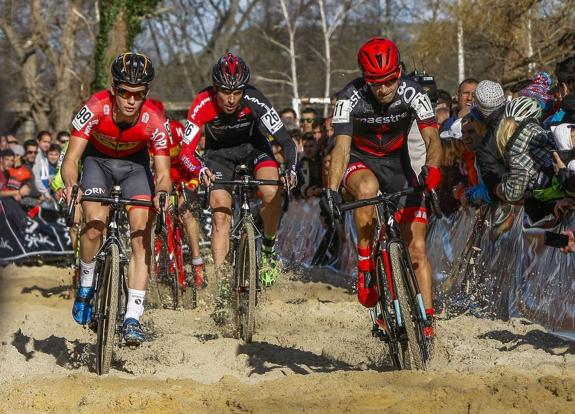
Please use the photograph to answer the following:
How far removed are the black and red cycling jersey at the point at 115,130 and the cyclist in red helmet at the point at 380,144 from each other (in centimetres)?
Answer: 144

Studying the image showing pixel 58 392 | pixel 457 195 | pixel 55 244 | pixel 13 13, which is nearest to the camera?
pixel 58 392

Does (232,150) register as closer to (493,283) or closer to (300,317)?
(300,317)

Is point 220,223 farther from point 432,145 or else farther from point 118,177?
point 432,145

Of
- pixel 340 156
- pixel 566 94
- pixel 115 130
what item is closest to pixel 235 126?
pixel 115 130

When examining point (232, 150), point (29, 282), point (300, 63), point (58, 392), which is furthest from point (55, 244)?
point (300, 63)

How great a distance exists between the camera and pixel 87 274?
7.76 meters

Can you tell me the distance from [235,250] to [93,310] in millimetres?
1707

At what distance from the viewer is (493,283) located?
932cm

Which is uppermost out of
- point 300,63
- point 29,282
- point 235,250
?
point 300,63

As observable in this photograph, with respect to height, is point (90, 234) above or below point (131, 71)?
below

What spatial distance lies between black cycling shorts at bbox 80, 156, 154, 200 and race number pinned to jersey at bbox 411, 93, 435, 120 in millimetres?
2197

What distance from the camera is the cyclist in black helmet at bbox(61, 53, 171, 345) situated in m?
7.50

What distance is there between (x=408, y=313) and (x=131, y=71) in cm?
275

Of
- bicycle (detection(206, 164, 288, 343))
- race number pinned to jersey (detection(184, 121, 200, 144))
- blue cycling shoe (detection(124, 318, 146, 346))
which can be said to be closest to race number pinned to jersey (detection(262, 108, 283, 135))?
bicycle (detection(206, 164, 288, 343))
